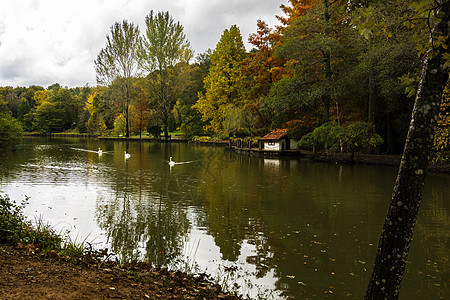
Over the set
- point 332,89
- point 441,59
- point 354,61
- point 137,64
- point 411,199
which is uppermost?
point 137,64

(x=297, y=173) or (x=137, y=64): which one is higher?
(x=137, y=64)

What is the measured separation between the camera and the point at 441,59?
309 cm

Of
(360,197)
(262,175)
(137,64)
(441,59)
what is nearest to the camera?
(441,59)

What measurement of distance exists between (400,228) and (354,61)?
2235 cm

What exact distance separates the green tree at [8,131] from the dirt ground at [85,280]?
2700 cm

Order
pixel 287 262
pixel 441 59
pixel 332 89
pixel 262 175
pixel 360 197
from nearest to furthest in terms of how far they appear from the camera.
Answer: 1. pixel 441 59
2. pixel 287 262
3. pixel 360 197
4. pixel 262 175
5. pixel 332 89

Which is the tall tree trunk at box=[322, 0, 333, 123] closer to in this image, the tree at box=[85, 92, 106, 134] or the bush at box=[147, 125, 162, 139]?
the bush at box=[147, 125, 162, 139]

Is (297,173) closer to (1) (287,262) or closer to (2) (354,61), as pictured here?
(2) (354,61)

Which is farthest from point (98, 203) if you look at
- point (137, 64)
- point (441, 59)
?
point (137, 64)

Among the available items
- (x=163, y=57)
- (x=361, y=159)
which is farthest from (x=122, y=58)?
(x=361, y=159)

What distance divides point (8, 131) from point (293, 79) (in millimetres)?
24423

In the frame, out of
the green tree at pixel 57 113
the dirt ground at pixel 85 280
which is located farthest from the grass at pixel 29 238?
the green tree at pixel 57 113

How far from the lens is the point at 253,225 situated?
7.97 meters

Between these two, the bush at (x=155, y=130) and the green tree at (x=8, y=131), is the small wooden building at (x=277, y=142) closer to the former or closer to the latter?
the green tree at (x=8, y=131)
